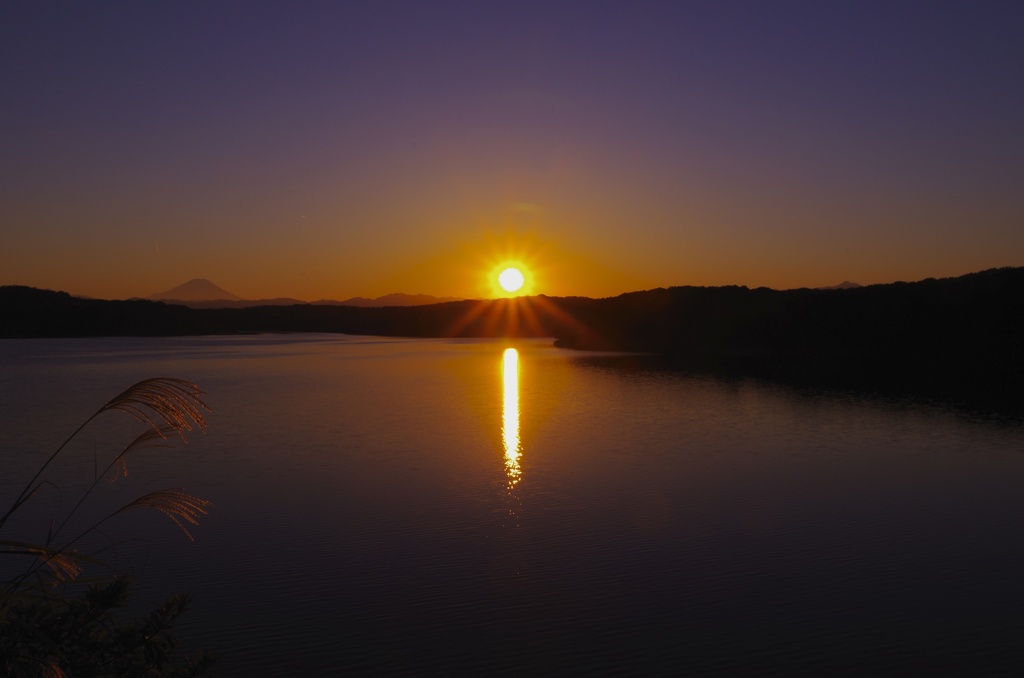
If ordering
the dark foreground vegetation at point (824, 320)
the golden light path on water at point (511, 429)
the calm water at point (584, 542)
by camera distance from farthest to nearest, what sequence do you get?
the dark foreground vegetation at point (824, 320), the golden light path on water at point (511, 429), the calm water at point (584, 542)

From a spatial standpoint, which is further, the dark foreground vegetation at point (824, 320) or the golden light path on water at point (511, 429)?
the dark foreground vegetation at point (824, 320)

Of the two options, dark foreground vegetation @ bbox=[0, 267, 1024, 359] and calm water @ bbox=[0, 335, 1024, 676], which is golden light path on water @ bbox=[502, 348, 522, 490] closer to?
calm water @ bbox=[0, 335, 1024, 676]

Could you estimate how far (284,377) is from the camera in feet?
206

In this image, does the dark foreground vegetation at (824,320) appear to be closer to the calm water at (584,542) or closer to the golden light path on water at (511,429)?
the golden light path on water at (511,429)

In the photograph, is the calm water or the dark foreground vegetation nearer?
the calm water

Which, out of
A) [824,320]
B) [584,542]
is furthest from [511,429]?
[824,320]

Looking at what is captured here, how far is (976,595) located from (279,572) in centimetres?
1159

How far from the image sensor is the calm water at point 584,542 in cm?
1085

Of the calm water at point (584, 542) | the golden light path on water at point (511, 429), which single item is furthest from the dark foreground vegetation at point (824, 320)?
the calm water at point (584, 542)

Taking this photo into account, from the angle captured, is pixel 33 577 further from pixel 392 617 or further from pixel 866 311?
pixel 866 311

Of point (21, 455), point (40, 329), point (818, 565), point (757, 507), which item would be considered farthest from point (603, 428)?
point (40, 329)

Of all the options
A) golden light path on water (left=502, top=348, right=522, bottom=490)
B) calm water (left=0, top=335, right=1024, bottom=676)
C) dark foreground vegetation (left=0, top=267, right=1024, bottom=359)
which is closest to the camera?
calm water (left=0, top=335, right=1024, bottom=676)

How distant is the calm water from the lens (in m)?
10.9

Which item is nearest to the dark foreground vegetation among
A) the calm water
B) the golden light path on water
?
the golden light path on water
